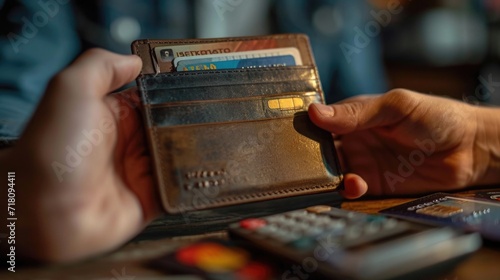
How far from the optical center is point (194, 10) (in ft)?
3.86

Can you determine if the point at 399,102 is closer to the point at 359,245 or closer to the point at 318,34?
the point at 359,245

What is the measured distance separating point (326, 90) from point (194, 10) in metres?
0.38

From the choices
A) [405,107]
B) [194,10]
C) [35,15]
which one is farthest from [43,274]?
[194,10]

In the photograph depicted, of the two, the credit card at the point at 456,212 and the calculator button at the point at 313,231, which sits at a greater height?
the calculator button at the point at 313,231

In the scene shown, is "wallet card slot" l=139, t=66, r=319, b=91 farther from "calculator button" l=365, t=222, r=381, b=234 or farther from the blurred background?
"calculator button" l=365, t=222, r=381, b=234

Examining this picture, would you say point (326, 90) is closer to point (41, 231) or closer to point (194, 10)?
point (194, 10)

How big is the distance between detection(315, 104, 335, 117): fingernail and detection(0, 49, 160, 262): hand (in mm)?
222

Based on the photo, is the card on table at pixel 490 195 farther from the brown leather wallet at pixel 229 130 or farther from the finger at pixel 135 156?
the finger at pixel 135 156

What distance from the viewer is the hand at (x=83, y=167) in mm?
440

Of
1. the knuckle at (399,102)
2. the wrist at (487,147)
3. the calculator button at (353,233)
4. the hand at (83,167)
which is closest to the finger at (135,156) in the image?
the hand at (83,167)

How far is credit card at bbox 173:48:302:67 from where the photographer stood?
1.98 ft

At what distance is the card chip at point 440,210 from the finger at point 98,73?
353mm

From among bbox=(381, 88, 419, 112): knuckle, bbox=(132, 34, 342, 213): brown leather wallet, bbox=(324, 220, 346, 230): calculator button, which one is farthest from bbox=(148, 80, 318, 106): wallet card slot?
bbox=(324, 220, 346, 230): calculator button

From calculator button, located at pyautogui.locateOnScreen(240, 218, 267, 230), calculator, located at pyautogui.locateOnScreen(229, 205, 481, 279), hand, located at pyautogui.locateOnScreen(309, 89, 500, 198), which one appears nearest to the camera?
calculator, located at pyautogui.locateOnScreen(229, 205, 481, 279)
